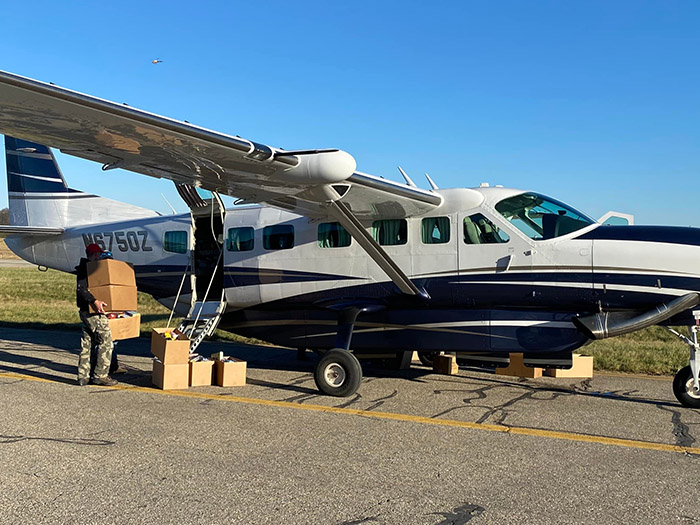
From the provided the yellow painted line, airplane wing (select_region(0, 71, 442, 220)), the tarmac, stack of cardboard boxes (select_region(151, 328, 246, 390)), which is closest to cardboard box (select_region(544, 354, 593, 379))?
the tarmac

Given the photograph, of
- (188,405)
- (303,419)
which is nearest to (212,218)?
(188,405)

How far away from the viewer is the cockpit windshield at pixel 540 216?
832 cm

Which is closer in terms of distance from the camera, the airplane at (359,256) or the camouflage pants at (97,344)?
the airplane at (359,256)

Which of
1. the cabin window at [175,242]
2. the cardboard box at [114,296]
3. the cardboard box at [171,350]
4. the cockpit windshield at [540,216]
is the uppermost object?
the cockpit windshield at [540,216]

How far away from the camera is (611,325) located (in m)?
7.84

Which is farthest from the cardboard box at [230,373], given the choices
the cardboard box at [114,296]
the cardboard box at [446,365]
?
the cardboard box at [446,365]

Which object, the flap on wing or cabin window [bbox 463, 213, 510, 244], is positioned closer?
cabin window [bbox 463, 213, 510, 244]

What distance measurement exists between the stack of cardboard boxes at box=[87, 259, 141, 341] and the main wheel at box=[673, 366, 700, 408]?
717 centimetres

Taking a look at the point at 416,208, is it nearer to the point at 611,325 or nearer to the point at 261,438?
the point at 611,325

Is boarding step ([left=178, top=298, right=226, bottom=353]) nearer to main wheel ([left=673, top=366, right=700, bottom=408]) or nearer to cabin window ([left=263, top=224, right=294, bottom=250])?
cabin window ([left=263, top=224, right=294, bottom=250])

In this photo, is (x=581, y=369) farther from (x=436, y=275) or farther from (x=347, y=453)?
(x=347, y=453)

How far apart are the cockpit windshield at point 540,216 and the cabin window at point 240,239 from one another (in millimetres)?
4000

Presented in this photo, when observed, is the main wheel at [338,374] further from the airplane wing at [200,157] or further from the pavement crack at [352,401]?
the airplane wing at [200,157]

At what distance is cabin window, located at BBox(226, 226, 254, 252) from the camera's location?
10367 millimetres
